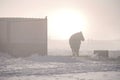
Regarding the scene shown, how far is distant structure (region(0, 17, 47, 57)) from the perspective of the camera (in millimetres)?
2678

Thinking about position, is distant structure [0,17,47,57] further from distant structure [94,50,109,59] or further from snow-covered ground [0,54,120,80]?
distant structure [94,50,109,59]

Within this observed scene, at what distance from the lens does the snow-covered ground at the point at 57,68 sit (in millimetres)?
2328

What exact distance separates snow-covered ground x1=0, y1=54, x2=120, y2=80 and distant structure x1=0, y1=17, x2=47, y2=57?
86 millimetres

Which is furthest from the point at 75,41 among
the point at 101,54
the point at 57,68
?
the point at 57,68

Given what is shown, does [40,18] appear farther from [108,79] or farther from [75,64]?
[108,79]

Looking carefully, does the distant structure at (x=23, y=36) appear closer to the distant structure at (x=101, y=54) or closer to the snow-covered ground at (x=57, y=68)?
the snow-covered ground at (x=57, y=68)

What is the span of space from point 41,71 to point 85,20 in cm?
77

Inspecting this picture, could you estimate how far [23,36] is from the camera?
8.89 feet

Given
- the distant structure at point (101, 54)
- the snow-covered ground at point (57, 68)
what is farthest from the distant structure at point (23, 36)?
the distant structure at point (101, 54)

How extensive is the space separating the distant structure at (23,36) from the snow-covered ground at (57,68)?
0.28 ft

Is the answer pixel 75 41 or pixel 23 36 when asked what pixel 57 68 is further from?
pixel 23 36

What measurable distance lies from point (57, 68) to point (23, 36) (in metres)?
0.56

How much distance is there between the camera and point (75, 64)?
8.48 ft

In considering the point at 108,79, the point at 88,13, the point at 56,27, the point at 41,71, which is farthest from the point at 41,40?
the point at 108,79
